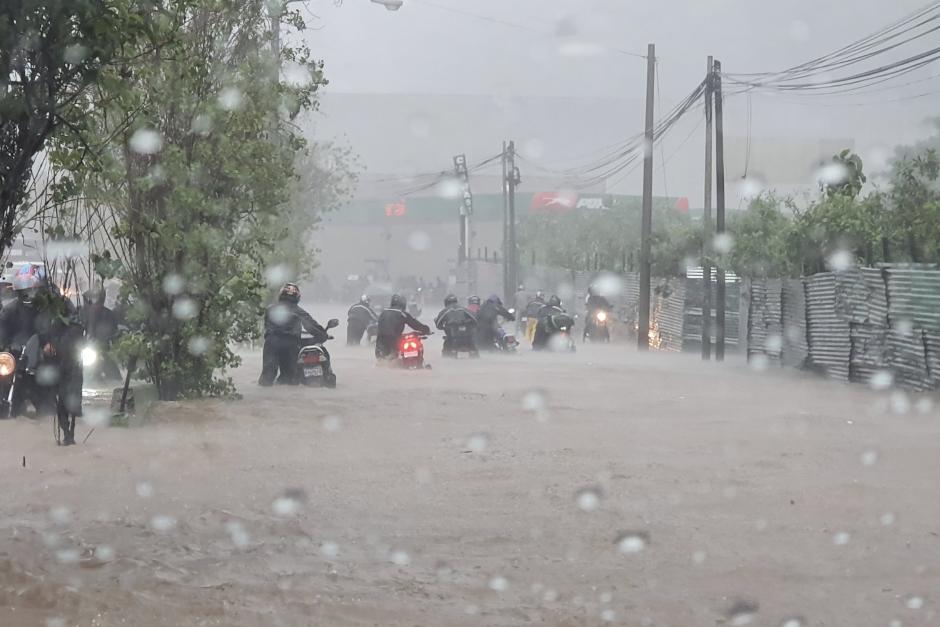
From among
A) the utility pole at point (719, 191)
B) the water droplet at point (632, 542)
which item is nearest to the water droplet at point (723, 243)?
the utility pole at point (719, 191)

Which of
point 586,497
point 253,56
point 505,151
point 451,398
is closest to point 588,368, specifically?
point 451,398

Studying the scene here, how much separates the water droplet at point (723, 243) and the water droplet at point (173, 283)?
13.8 metres

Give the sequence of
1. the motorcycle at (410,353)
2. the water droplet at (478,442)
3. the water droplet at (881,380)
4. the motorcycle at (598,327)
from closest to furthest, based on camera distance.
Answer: the water droplet at (478,442), the water droplet at (881,380), the motorcycle at (410,353), the motorcycle at (598,327)

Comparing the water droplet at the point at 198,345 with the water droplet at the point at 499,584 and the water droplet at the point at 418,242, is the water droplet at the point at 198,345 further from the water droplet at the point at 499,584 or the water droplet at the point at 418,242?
the water droplet at the point at 418,242

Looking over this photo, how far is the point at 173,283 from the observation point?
50.5 feet

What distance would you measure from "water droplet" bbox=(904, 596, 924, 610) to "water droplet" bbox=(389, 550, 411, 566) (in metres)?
2.88

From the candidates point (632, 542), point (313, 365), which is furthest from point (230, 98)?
point (632, 542)

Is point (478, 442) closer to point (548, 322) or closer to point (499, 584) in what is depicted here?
point (499, 584)

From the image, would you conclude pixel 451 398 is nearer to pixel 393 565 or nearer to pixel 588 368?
pixel 588 368

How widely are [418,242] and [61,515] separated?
3523 inches

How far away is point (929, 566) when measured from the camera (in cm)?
807

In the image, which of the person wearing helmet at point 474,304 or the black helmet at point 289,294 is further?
the person wearing helmet at point 474,304

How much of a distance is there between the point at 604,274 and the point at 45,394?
28.5 m

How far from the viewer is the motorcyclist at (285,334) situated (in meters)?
17.8
